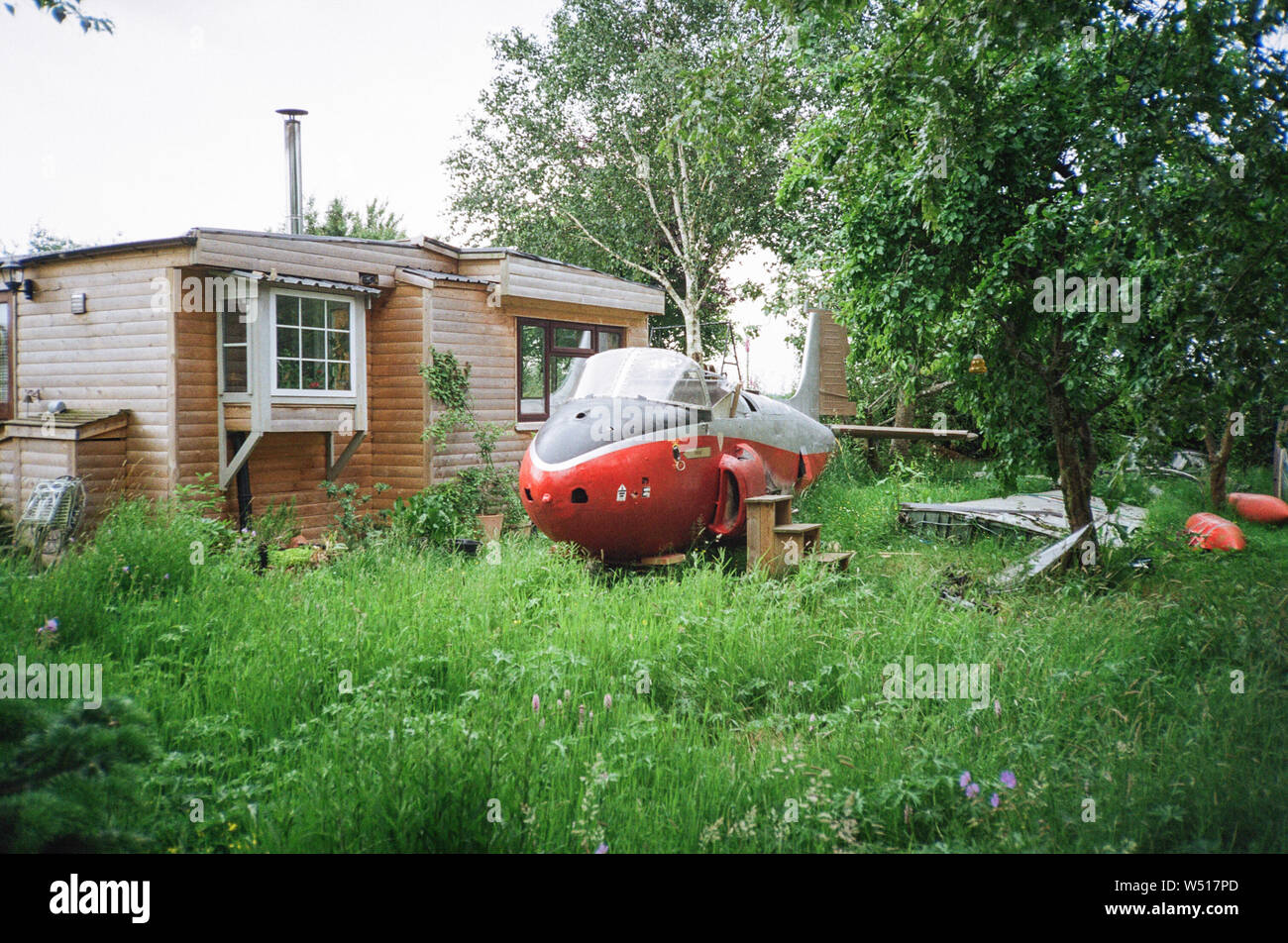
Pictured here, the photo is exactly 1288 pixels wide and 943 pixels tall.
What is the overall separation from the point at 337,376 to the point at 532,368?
3.01 metres

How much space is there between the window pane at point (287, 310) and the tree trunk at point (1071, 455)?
7447 mm

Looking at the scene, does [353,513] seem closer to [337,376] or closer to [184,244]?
[337,376]

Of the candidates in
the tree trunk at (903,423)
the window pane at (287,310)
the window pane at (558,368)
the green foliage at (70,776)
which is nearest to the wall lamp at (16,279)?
the window pane at (287,310)

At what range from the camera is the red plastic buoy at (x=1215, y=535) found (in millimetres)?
7805

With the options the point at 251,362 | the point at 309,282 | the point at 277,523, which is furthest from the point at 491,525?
the point at 309,282

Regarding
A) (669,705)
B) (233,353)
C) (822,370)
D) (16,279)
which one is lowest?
(669,705)

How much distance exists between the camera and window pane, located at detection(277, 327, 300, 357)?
357 inches

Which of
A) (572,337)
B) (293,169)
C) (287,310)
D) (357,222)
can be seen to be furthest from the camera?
(357,222)

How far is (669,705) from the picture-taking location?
15.1ft

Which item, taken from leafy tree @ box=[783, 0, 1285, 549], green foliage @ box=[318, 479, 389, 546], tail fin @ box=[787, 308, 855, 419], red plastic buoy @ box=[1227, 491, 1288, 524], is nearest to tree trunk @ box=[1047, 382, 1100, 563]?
leafy tree @ box=[783, 0, 1285, 549]

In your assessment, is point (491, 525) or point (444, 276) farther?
point (444, 276)

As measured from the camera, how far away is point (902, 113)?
608 centimetres

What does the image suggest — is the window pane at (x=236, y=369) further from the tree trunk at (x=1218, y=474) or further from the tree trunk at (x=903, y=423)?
the tree trunk at (x=1218, y=474)
